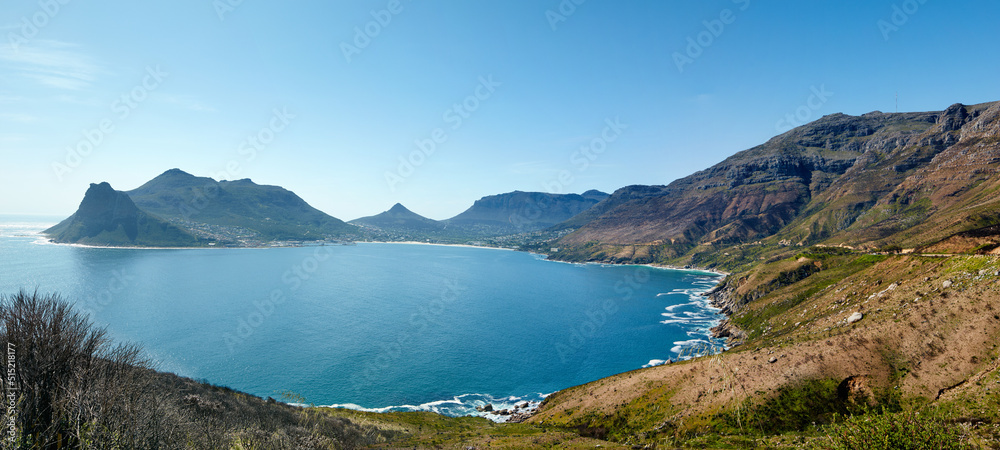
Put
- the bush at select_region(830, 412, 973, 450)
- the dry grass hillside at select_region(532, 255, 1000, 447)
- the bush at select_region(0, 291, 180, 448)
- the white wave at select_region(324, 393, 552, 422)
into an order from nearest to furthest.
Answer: the bush at select_region(830, 412, 973, 450) < the bush at select_region(0, 291, 180, 448) < the dry grass hillside at select_region(532, 255, 1000, 447) < the white wave at select_region(324, 393, 552, 422)

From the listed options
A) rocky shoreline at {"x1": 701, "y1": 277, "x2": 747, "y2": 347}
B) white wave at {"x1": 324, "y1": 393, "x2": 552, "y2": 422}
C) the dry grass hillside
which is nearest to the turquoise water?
white wave at {"x1": 324, "y1": 393, "x2": 552, "y2": 422}

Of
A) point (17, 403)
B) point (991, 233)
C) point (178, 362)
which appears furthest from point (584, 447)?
point (991, 233)

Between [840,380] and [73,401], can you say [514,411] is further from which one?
[73,401]

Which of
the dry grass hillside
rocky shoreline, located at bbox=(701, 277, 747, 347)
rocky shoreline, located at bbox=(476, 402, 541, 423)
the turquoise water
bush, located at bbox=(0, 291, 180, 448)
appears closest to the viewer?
bush, located at bbox=(0, 291, 180, 448)

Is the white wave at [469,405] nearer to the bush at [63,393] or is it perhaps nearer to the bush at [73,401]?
the bush at [73,401]

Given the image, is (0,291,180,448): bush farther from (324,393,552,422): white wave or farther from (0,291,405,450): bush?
(324,393,552,422): white wave

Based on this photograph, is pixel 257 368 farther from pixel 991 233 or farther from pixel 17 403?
pixel 991 233

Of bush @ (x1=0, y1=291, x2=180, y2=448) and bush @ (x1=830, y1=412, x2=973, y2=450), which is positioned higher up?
bush @ (x1=0, y1=291, x2=180, y2=448)

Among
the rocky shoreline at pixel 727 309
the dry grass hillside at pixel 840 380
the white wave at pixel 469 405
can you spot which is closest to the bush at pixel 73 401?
the white wave at pixel 469 405
